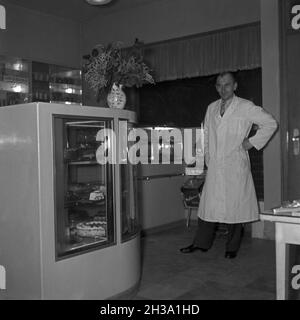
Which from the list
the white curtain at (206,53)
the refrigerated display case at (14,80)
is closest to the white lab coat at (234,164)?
the white curtain at (206,53)

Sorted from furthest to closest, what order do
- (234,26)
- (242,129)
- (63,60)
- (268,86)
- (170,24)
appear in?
(63,60)
(170,24)
(234,26)
(268,86)
(242,129)

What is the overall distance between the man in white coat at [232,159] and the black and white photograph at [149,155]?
0.01m

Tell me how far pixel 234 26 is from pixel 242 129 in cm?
197

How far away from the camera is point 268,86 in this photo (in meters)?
4.67

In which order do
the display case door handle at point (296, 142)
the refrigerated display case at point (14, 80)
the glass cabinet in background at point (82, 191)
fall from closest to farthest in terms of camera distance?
the glass cabinet in background at point (82, 191) < the display case door handle at point (296, 142) < the refrigerated display case at point (14, 80)

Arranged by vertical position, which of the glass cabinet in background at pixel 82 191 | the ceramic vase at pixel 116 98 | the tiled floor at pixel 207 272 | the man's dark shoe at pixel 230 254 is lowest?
the tiled floor at pixel 207 272

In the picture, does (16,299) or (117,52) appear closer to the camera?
(16,299)

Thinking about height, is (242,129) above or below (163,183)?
above

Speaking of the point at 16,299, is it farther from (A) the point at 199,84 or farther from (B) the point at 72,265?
(A) the point at 199,84

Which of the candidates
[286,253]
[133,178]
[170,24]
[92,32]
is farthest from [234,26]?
[286,253]

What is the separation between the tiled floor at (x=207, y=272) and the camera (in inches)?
114

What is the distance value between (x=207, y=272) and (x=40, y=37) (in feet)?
14.7

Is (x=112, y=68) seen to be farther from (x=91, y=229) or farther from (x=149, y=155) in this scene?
(x=149, y=155)

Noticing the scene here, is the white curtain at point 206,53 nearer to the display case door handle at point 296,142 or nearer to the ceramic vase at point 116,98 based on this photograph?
the display case door handle at point 296,142
